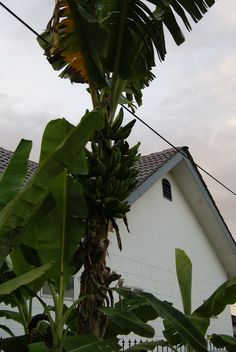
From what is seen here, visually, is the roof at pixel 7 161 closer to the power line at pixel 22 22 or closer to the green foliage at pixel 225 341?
the power line at pixel 22 22

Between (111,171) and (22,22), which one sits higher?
(22,22)

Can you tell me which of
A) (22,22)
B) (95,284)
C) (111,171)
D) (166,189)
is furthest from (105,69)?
(166,189)

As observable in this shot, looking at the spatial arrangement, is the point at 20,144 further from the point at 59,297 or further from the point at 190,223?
the point at 190,223

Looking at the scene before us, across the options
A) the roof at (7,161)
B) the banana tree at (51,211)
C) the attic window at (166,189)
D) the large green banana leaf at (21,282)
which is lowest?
the large green banana leaf at (21,282)

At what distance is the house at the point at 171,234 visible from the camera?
1110 centimetres

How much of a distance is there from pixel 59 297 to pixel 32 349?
2.32 feet

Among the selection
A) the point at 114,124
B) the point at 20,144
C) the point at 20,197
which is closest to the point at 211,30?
the point at 114,124

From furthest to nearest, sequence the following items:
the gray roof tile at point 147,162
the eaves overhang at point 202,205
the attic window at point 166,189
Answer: the attic window at point 166,189 < the eaves overhang at point 202,205 < the gray roof tile at point 147,162

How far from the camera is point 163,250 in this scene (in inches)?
494

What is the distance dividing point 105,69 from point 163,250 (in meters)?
7.76

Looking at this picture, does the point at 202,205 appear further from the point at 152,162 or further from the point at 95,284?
the point at 95,284

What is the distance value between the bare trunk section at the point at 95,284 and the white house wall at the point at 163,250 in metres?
5.61

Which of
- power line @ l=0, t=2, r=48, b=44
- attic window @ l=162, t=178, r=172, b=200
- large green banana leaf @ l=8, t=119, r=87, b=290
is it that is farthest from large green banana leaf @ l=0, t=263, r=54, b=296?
attic window @ l=162, t=178, r=172, b=200

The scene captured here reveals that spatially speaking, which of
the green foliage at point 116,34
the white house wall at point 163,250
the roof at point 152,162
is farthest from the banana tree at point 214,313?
the roof at point 152,162
